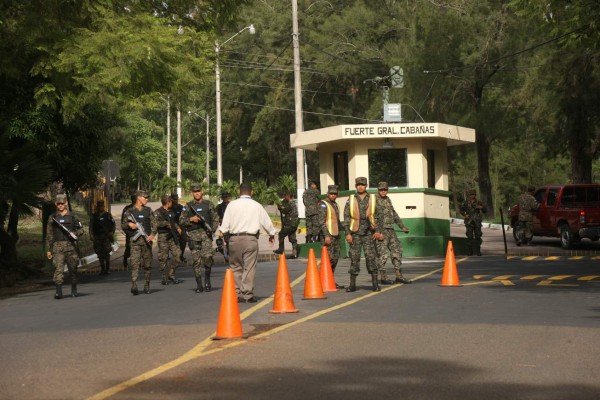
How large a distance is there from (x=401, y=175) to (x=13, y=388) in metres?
21.3

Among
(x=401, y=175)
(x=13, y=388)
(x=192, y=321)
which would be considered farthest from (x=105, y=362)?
(x=401, y=175)

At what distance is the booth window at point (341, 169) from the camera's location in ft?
100

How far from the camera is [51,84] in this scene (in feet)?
72.4

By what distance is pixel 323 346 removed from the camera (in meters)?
11.7

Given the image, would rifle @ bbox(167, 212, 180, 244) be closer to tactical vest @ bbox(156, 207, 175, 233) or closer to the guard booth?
tactical vest @ bbox(156, 207, 175, 233)

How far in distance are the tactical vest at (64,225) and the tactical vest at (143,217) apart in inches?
41.7

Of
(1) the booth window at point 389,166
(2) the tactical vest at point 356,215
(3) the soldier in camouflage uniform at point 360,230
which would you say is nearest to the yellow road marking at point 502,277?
(3) the soldier in camouflage uniform at point 360,230

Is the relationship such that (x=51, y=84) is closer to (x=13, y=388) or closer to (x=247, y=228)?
(x=247, y=228)

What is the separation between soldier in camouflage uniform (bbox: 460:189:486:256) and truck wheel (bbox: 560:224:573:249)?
134 inches

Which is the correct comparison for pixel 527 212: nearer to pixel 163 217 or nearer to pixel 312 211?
pixel 312 211

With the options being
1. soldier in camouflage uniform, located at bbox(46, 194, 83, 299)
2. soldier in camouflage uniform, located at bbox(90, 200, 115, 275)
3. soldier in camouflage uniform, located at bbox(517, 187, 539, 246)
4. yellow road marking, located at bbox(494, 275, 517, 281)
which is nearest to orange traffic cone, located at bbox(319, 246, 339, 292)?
yellow road marking, located at bbox(494, 275, 517, 281)

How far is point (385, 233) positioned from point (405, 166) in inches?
408

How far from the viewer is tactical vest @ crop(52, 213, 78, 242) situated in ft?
66.4

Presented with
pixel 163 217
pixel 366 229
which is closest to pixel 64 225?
pixel 163 217
